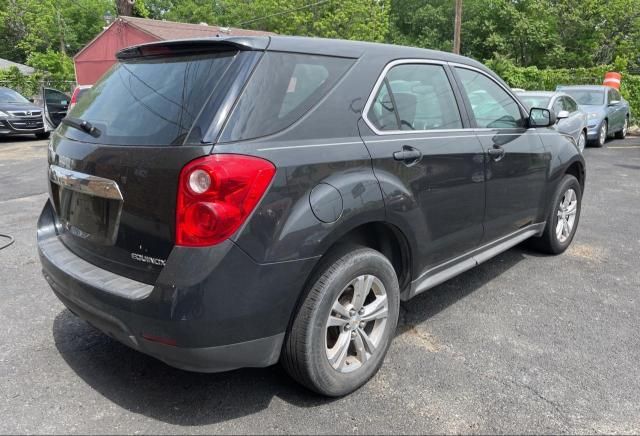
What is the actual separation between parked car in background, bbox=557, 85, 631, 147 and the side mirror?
32.3 ft

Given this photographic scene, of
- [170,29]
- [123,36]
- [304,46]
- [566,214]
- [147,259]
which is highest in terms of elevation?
[170,29]

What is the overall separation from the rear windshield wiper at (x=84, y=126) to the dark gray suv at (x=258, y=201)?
0.01 meters

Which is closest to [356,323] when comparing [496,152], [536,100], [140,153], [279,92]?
[279,92]

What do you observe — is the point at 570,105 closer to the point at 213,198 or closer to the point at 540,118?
the point at 540,118

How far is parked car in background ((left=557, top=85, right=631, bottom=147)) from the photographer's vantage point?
42.8 ft

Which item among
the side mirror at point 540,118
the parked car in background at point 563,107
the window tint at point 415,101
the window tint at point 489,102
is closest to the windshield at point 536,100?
the parked car in background at point 563,107

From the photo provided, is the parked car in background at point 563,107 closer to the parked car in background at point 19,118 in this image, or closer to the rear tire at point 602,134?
the rear tire at point 602,134

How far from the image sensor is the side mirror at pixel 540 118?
161 inches

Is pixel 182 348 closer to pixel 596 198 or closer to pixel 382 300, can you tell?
pixel 382 300

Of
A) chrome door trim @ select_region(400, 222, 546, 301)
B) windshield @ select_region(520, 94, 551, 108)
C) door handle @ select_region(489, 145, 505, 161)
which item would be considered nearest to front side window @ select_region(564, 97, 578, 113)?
windshield @ select_region(520, 94, 551, 108)

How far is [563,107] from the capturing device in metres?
10.9

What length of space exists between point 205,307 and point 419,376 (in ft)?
4.45

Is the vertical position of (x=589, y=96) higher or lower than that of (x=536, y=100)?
lower

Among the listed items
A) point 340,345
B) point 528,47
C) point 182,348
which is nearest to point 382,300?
point 340,345
